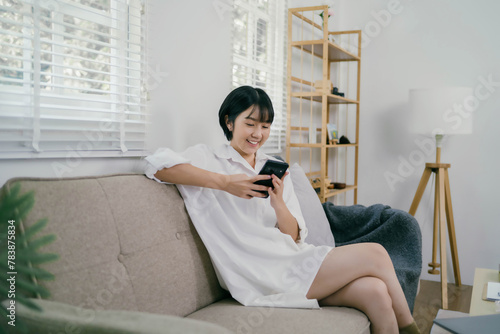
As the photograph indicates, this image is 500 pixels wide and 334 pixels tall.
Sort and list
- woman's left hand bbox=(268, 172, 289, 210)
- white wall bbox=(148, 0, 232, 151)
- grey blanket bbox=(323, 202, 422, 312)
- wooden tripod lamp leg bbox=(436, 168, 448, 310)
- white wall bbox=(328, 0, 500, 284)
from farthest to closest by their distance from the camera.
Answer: white wall bbox=(328, 0, 500, 284), wooden tripod lamp leg bbox=(436, 168, 448, 310), grey blanket bbox=(323, 202, 422, 312), white wall bbox=(148, 0, 232, 151), woman's left hand bbox=(268, 172, 289, 210)

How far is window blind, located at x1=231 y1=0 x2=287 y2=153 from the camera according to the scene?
2734 mm

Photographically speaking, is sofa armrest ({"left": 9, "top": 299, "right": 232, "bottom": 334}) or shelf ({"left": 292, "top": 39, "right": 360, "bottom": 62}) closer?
sofa armrest ({"left": 9, "top": 299, "right": 232, "bottom": 334})

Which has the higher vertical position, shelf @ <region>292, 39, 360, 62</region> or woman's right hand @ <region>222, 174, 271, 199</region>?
shelf @ <region>292, 39, 360, 62</region>

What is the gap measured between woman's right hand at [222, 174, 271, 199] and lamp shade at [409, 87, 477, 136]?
193cm

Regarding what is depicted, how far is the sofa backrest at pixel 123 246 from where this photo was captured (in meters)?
1.21

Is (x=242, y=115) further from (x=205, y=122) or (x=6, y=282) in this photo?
(x=6, y=282)

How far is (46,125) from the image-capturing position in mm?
1509

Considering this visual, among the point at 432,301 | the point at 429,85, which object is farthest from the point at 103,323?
the point at 429,85

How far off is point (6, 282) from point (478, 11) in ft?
12.9

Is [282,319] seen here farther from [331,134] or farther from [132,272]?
[331,134]

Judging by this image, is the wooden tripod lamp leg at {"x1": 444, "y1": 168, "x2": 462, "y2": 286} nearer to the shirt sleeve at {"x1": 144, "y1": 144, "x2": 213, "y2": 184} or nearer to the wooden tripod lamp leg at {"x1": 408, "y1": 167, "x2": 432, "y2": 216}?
the wooden tripod lamp leg at {"x1": 408, "y1": 167, "x2": 432, "y2": 216}

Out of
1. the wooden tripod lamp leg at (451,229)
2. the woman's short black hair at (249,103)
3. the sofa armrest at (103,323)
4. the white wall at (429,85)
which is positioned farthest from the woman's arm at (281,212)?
the white wall at (429,85)

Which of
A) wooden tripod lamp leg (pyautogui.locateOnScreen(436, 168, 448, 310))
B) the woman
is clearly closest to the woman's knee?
the woman

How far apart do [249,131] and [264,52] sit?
137cm
